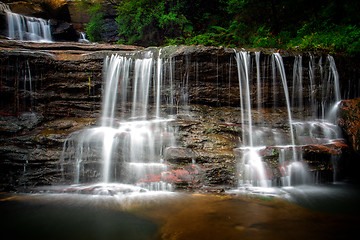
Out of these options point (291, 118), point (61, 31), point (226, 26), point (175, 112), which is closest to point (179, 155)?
point (175, 112)

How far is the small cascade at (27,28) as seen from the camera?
1151 centimetres

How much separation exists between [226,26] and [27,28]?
1185cm

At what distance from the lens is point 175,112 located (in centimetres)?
739

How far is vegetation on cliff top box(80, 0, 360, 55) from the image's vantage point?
8039 mm

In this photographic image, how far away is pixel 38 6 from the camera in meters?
13.4

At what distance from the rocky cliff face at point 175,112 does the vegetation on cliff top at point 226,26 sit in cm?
245

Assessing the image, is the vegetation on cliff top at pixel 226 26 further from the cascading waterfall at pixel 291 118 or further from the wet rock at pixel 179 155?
the wet rock at pixel 179 155

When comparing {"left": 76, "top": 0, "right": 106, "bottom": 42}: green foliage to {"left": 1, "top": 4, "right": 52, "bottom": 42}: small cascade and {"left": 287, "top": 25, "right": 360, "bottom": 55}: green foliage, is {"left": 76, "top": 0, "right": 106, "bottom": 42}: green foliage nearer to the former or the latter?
{"left": 1, "top": 4, "right": 52, "bottom": 42}: small cascade

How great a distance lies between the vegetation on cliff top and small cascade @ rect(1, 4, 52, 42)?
266 cm

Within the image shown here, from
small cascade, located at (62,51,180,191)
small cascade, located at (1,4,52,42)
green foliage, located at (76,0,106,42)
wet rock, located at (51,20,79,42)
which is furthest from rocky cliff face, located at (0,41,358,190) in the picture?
green foliage, located at (76,0,106,42)

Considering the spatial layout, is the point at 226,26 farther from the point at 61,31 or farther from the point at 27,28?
the point at 27,28

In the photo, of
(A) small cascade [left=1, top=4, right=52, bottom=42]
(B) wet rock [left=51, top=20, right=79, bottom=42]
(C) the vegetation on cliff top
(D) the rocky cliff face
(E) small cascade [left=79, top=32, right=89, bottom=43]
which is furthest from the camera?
(E) small cascade [left=79, top=32, right=89, bottom=43]

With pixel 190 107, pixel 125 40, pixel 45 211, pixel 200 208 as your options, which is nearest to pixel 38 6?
pixel 125 40

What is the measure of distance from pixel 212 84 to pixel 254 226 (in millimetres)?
5358
